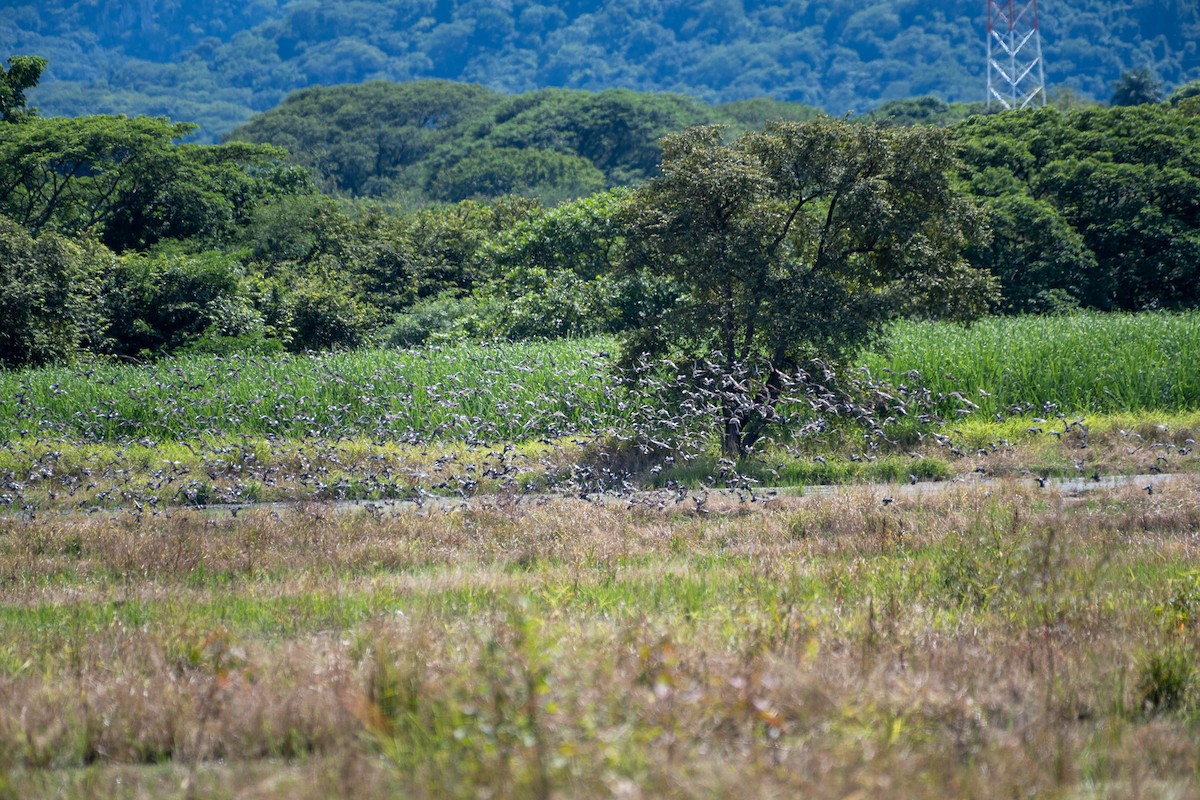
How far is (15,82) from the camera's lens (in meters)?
40.2

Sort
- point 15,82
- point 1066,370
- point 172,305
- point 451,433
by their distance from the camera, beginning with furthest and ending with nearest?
point 15,82 < point 172,305 < point 1066,370 < point 451,433

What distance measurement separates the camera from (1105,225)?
2839cm

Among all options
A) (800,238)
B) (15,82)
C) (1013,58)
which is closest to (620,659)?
(800,238)

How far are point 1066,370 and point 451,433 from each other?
877cm

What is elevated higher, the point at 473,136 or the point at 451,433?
the point at 473,136

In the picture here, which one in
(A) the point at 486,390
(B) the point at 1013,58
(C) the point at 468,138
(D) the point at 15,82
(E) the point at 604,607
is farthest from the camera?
(C) the point at 468,138

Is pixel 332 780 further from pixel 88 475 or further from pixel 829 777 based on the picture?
pixel 88 475

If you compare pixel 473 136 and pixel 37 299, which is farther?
pixel 473 136

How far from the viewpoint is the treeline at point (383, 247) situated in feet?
82.3

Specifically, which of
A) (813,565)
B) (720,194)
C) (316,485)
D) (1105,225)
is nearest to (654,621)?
(813,565)

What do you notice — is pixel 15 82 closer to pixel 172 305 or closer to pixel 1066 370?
pixel 172 305

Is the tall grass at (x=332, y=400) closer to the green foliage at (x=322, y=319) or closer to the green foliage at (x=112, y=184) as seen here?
the green foliage at (x=322, y=319)

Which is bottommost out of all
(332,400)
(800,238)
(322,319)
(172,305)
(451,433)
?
(451,433)

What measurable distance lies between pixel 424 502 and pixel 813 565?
4.83 metres
